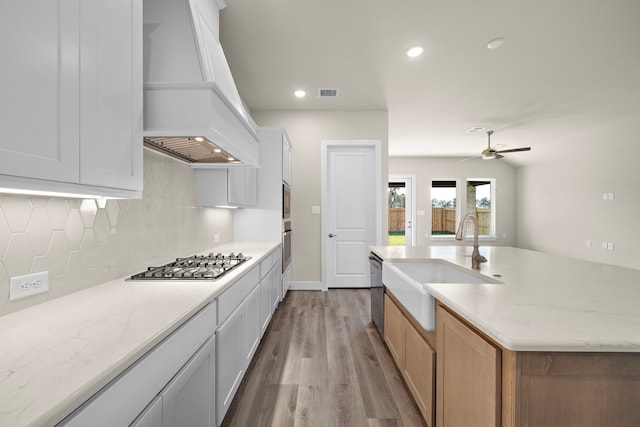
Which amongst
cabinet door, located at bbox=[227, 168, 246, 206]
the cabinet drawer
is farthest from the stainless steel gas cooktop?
cabinet door, located at bbox=[227, 168, 246, 206]

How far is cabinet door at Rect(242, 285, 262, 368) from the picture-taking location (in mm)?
1936

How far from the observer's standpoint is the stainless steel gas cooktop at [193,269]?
5.14 feet

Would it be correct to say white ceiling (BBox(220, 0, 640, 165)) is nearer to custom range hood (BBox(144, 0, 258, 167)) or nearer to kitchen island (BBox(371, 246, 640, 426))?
custom range hood (BBox(144, 0, 258, 167))

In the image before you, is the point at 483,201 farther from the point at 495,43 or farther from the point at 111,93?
the point at 111,93

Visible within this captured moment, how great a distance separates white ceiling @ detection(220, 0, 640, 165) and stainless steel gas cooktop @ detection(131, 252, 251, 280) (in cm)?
204

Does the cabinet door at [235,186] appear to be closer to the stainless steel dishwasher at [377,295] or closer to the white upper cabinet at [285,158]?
the white upper cabinet at [285,158]

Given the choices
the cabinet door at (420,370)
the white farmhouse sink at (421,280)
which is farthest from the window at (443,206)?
the cabinet door at (420,370)

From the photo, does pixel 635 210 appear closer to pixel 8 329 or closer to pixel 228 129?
pixel 228 129

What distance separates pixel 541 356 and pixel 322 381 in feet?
5.11

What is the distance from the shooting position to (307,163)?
4395 millimetres

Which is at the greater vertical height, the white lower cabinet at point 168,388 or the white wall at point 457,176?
the white wall at point 457,176

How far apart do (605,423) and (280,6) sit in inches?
116

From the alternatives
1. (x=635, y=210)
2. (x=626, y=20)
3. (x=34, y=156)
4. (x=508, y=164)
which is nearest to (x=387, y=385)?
(x=34, y=156)

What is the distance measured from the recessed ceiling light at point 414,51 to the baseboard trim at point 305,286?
3236 mm
